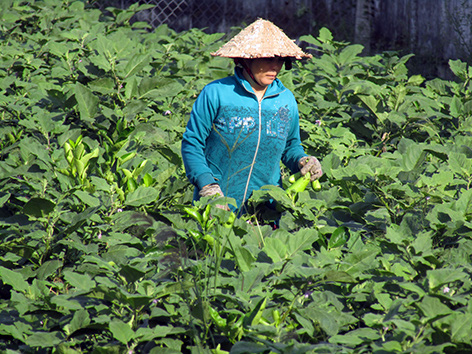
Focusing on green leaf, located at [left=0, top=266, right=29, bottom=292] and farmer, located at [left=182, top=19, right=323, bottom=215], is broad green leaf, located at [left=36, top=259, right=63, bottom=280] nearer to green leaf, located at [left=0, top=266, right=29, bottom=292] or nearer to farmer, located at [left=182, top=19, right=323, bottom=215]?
green leaf, located at [left=0, top=266, right=29, bottom=292]

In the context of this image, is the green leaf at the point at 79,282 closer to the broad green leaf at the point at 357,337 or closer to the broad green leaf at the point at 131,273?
the broad green leaf at the point at 131,273

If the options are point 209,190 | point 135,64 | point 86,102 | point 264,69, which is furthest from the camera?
point 135,64

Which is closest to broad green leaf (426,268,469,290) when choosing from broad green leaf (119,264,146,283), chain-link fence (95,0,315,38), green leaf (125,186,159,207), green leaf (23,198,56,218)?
broad green leaf (119,264,146,283)

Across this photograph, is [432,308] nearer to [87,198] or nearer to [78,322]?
[78,322]

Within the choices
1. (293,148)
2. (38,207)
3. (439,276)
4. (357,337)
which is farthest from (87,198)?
(439,276)

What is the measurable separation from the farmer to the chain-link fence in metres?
7.60

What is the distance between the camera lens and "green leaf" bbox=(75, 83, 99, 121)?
4086 millimetres

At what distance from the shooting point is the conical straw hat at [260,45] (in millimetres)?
3328

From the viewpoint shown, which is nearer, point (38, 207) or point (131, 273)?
point (131, 273)

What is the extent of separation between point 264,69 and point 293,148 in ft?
1.93

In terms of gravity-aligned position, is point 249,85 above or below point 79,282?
above

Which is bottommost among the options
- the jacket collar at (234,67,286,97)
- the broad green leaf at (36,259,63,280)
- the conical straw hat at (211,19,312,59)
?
the broad green leaf at (36,259,63,280)

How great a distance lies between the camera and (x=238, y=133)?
136 inches

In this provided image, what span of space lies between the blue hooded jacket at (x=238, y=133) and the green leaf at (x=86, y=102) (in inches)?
37.0
